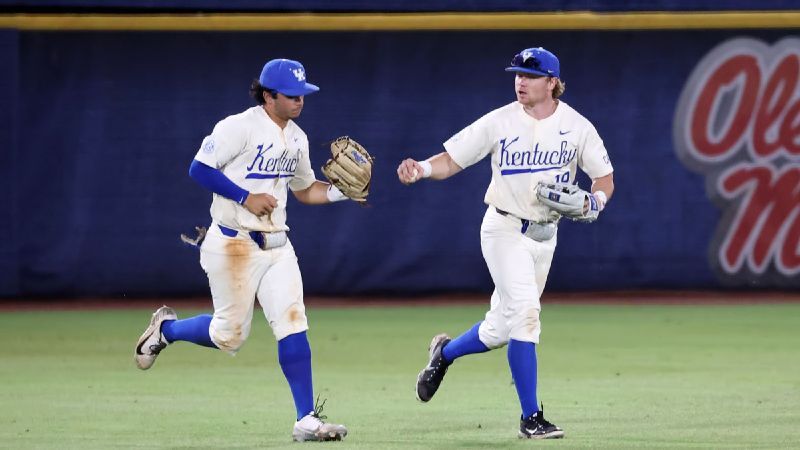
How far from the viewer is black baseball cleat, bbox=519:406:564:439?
27.0 ft

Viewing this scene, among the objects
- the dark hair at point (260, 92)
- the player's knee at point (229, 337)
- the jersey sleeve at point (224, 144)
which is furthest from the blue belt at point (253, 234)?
the dark hair at point (260, 92)

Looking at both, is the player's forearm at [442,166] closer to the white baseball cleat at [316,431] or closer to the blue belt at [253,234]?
the blue belt at [253,234]

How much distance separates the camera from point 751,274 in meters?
16.6

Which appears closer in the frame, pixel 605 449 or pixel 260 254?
pixel 605 449

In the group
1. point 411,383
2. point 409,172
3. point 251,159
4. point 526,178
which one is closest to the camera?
point 251,159

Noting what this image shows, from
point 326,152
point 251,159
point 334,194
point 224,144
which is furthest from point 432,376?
point 326,152

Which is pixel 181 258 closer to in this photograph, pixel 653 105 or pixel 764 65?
pixel 653 105

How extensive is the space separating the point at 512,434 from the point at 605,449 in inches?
31.5

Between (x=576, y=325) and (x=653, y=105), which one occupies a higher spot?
(x=653, y=105)

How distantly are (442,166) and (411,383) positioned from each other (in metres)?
2.56

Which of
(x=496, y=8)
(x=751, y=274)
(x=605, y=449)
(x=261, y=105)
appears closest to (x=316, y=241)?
(x=496, y=8)

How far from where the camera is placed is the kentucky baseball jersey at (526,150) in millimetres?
8719

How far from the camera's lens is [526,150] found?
343 inches

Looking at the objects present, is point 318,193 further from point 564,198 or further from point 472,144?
point 564,198
